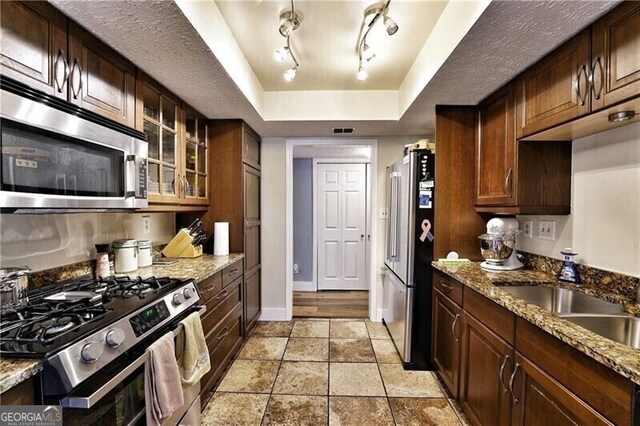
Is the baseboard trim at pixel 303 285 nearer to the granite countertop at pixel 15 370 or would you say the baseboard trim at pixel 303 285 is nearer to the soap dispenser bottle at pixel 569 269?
the soap dispenser bottle at pixel 569 269

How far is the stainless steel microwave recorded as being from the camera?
1077 millimetres

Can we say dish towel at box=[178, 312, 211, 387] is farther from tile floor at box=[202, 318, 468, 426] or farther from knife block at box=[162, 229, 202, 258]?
knife block at box=[162, 229, 202, 258]

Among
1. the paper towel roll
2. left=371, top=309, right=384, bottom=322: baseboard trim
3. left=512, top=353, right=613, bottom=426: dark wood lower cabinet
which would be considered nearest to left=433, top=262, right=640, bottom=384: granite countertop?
left=512, top=353, right=613, bottom=426: dark wood lower cabinet

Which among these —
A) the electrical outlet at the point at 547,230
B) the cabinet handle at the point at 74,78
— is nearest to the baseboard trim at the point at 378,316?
the electrical outlet at the point at 547,230

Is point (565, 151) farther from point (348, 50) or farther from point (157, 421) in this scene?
point (157, 421)

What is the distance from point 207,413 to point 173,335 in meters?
0.88

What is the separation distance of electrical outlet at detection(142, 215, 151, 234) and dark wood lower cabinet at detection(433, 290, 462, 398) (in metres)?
2.36

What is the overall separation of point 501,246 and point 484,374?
866 mm

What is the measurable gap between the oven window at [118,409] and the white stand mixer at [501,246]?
7.11ft

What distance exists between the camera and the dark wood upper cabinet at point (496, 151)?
2057 mm

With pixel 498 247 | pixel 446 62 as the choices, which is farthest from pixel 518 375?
pixel 446 62

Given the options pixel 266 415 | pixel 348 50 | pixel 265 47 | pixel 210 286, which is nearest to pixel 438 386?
pixel 266 415

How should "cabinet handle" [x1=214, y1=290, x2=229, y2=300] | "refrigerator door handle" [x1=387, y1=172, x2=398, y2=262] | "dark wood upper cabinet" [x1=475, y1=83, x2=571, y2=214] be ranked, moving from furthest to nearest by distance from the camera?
1. "refrigerator door handle" [x1=387, y1=172, x2=398, y2=262]
2. "cabinet handle" [x1=214, y1=290, x2=229, y2=300]
3. "dark wood upper cabinet" [x1=475, y1=83, x2=571, y2=214]

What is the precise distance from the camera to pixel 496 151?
224 cm
